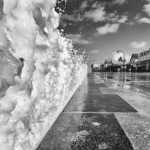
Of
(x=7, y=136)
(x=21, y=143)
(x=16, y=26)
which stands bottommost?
(x=21, y=143)

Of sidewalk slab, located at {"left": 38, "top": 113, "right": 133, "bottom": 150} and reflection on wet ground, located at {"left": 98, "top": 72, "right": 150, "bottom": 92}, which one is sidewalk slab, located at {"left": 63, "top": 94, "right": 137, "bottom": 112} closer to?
sidewalk slab, located at {"left": 38, "top": 113, "right": 133, "bottom": 150}

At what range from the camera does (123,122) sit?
11.4 ft

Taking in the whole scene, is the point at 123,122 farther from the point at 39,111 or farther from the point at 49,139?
the point at 39,111

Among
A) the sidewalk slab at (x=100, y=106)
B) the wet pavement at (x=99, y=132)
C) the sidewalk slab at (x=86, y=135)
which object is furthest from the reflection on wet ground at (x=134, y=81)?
the sidewalk slab at (x=86, y=135)

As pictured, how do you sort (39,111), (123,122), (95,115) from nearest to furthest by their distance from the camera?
1. (39,111)
2. (123,122)
3. (95,115)

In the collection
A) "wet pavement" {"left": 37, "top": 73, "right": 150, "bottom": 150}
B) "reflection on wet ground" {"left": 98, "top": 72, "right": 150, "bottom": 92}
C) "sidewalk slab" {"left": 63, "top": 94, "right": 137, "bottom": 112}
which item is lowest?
"reflection on wet ground" {"left": 98, "top": 72, "right": 150, "bottom": 92}

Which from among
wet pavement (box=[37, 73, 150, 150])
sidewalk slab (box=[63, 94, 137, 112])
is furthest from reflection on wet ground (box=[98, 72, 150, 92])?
wet pavement (box=[37, 73, 150, 150])

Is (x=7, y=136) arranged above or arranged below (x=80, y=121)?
above

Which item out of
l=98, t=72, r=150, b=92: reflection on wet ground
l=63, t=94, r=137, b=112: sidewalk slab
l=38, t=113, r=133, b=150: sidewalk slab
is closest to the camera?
l=38, t=113, r=133, b=150: sidewalk slab

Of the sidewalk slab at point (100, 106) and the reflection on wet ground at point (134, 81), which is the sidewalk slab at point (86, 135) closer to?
the sidewalk slab at point (100, 106)

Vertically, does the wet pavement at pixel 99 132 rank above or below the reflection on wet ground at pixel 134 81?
above

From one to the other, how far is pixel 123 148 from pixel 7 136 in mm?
1548

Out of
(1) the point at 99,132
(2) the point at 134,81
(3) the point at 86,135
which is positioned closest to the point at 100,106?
(1) the point at 99,132

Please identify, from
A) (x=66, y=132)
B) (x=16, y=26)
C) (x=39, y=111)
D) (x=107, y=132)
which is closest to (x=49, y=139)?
(x=66, y=132)
